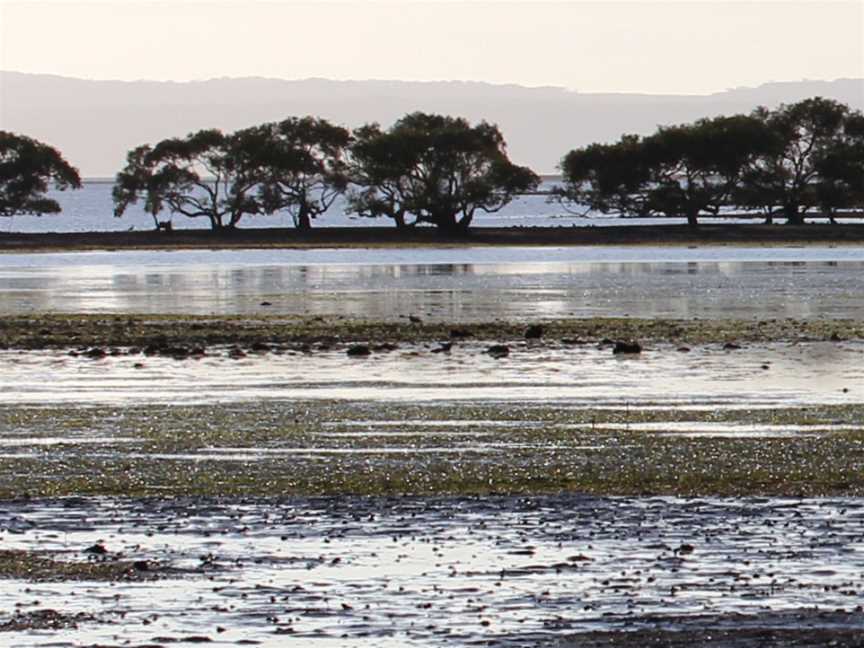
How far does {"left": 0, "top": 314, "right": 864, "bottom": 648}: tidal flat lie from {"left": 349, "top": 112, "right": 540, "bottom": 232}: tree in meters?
105

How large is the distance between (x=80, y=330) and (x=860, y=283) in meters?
32.8

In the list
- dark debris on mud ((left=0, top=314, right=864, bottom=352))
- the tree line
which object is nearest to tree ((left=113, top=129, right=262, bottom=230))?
the tree line

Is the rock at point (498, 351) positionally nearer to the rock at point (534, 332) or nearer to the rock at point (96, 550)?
the rock at point (534, 332)

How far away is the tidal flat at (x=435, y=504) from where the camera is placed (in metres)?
13.4

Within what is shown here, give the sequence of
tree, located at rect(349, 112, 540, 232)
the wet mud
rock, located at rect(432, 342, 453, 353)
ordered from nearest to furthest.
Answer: the wet mud → rock, located at rect(432, 342, 453, 353) → tree, located at rect(349, 112, 540, 232)

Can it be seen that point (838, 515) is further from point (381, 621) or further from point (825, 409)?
point (825, 409)

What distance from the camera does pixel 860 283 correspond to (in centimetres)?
6944

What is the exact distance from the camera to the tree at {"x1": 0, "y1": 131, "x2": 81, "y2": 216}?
150000 mm

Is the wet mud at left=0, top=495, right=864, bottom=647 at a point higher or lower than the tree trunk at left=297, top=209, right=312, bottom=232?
higher

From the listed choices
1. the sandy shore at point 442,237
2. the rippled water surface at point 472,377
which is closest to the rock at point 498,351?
the rippled water surface at point 472,377

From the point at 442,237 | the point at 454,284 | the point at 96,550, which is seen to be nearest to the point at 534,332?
the point at 96,550

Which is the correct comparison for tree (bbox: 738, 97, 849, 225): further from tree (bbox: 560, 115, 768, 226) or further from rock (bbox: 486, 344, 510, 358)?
rock (bbox: 486, 344, 510, 358)

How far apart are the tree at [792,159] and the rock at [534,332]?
4100 inches

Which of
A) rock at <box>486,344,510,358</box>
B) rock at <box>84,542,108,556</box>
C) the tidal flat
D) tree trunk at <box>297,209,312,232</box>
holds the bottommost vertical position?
tree trunk at <box>297,209,312,232</box>
